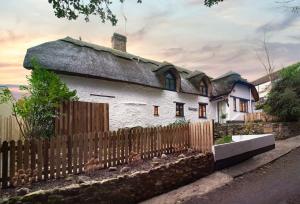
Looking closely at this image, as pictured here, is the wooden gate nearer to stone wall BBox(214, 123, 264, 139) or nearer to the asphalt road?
the asphalt road

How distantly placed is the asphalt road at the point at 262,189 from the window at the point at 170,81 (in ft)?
44.2

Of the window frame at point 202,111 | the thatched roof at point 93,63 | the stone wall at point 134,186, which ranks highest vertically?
the thatched roof at point 93,63

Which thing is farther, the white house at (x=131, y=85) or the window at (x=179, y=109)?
the window at (x=179, y=109)

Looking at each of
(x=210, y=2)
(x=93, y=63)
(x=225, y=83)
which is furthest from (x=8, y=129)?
(x=225, y=83)

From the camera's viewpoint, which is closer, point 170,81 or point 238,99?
point 170,81

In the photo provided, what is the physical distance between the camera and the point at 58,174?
25.4 feet

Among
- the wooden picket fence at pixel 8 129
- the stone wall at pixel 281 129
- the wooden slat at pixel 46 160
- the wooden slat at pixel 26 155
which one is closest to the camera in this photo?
the wooden slat at pixel 26 155

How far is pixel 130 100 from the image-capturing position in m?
20.5

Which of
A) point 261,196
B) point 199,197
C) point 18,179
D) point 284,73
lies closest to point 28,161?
point 18,179

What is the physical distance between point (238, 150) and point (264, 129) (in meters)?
8.54

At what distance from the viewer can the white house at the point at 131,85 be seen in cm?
1747

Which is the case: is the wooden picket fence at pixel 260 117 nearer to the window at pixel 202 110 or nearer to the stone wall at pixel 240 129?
the stone wall at pixel 240 129

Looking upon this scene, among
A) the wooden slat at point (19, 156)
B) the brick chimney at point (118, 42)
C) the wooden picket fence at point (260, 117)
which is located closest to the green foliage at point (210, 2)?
the wooden slat at point (19, 156)

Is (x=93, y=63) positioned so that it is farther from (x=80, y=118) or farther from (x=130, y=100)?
(x=80, y=118)
